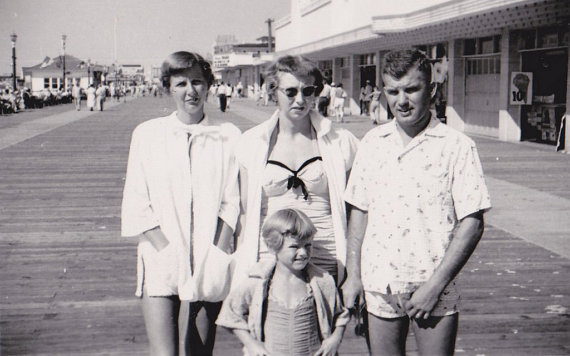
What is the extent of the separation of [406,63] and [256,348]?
1.31m

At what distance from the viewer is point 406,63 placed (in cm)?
304

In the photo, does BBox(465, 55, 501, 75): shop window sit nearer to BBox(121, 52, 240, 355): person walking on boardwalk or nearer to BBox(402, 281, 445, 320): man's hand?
BBox(121, 52, 240, 355): person walking on boardwalk

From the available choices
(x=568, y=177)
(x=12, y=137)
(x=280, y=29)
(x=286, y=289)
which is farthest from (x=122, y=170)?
(x=280, y=29)

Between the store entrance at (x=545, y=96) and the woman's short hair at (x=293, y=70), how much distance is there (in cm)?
1819

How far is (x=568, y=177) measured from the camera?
13.9 m

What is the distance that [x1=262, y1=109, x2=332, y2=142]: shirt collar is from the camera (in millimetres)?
3488

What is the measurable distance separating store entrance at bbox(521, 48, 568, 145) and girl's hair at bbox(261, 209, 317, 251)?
18560mm

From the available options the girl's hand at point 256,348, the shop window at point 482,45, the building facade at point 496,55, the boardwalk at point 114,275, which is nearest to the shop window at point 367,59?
the building facade at point 496,55

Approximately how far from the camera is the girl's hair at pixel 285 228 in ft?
10.2

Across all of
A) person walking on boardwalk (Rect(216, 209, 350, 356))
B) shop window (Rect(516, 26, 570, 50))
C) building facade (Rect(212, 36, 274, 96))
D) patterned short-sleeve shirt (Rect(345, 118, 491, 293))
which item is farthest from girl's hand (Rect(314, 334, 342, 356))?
building facade (Rect(212, 36, 274, 96))

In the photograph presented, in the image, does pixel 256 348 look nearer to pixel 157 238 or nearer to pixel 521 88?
pixel 157 238

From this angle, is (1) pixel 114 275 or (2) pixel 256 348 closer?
(2) pixel 256 348

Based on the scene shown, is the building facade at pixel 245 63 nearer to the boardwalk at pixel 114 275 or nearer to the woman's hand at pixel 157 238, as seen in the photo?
the boardwalk at pixel 114 275

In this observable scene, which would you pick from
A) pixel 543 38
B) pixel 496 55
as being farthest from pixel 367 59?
pixel 543 38
